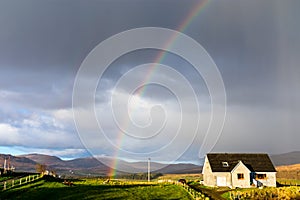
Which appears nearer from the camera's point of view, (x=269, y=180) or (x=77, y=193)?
(x=77, y=193)

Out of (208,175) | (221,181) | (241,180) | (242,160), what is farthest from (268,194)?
(242,160)

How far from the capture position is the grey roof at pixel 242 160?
266 ft

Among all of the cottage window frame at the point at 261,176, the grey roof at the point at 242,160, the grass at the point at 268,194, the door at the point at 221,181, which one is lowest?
the grass at the point at 268,194

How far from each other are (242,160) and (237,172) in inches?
220

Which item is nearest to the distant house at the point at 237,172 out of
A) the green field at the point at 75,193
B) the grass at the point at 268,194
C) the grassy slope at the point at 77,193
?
the grass at the point at 268,194

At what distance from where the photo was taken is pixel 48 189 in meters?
56.9

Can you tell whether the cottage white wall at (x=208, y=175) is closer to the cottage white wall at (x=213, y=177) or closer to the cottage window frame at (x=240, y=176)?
the cottage white wall at (x=213, y=177)

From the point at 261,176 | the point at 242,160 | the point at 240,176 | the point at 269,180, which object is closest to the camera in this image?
the point at 240,176

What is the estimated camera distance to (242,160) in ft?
277

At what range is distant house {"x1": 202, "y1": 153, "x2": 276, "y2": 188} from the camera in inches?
3121

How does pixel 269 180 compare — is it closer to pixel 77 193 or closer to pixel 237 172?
pixel 237 172

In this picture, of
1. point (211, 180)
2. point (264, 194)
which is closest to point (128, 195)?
point (264, 194)

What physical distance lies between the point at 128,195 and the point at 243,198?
17.6 meters

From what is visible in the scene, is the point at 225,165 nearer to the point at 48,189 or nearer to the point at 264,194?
the point at 264,194
